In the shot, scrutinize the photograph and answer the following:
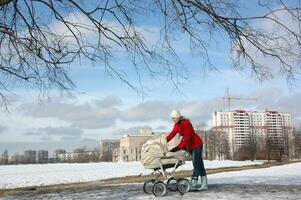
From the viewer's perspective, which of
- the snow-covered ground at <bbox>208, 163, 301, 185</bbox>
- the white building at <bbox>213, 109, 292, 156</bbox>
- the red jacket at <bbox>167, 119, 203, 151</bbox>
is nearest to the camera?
the red jacket at <bbox>167, 119, 203, 151</bbox>

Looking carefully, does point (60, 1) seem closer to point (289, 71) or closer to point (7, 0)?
point (7, 0)

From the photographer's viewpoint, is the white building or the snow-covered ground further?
the white building

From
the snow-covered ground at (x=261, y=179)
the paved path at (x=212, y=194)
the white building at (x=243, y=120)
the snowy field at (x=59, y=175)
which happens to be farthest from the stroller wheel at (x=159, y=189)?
the white building at (x=243, y=120)

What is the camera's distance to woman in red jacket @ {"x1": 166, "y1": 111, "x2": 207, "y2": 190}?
11.0 m

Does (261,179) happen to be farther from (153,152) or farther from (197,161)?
(153,152)

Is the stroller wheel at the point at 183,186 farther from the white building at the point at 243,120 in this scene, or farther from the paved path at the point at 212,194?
the white building at the point at 243,120

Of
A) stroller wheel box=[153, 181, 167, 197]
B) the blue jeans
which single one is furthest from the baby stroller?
the blue jeans

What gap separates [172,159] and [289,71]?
11.4ft

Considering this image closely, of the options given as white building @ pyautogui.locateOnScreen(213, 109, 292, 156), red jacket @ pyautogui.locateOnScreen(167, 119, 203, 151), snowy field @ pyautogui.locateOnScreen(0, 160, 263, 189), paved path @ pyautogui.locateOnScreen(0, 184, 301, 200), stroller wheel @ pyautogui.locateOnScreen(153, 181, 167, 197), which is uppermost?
white building @ pyautogui.locateOnScreen(213, 109, 292, 156)

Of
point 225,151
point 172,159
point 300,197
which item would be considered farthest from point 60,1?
point 225,151

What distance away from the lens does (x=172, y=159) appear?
1092 centimetres

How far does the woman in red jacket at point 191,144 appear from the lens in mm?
10984

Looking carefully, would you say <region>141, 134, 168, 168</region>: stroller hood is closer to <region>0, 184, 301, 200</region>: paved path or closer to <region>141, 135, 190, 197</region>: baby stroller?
<region>141, 135, 190, 197</region>: baby stroller

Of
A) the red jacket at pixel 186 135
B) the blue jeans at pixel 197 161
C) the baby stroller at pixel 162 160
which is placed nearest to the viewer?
the baby stroller at pixel 162 160
